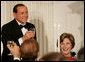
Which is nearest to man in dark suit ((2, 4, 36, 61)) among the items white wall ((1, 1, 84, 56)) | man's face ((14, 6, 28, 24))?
man's face ((14, 6, 28, 24))

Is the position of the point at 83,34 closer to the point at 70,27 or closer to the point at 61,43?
the point at 70,27

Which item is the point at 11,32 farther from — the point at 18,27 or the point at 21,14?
the point at 21,14

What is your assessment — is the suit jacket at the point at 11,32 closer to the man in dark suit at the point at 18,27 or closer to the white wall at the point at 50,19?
the man in dark suit at the point at 18,27

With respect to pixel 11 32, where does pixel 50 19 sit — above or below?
above

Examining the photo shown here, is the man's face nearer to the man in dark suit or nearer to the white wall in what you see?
the man in dark suit

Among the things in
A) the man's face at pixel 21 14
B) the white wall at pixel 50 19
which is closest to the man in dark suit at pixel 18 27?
the man's face at pixel 21 14

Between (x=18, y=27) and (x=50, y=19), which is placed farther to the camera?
(x=50, y=19)

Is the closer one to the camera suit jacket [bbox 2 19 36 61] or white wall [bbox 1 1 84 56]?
suit jacket [bbox 2 19 36 61]

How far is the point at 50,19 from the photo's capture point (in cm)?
370

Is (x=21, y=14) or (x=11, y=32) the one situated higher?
(x=21, y=14)

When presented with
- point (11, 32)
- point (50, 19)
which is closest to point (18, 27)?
point (11, 32)

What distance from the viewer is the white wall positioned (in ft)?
11.6

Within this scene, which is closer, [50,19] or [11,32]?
[11,32]

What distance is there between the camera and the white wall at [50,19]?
3.54m
